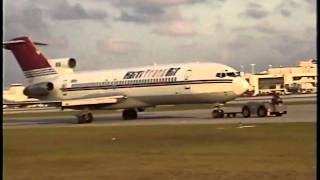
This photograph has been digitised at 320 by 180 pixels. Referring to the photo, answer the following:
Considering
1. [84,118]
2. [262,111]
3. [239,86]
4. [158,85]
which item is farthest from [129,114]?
[262,111]

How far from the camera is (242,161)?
1315 cm

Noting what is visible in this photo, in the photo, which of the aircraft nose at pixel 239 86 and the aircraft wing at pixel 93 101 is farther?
the aircraft wing at pixel 93 101

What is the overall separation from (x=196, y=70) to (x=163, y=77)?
2.58 m

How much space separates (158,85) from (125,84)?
336 centimetres

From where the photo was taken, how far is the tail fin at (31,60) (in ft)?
166

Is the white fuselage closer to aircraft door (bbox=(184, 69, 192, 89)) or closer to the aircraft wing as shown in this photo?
aircraft door (bbox=(184, 69, 192, 89))

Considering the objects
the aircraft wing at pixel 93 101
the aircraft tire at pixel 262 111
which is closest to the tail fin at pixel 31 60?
the aircraft wing at pixel 93 101

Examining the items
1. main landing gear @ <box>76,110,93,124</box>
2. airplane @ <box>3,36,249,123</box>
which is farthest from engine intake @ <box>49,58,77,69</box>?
main landing gear @ <box>76,110,93,124</box>

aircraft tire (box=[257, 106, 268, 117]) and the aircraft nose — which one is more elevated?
the aircraft nose

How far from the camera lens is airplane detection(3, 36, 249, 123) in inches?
1599

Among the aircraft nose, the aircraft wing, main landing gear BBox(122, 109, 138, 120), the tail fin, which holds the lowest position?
main landing gear BBox(122, 109, 138, 120)

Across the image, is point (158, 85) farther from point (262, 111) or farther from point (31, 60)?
point (31, 60)

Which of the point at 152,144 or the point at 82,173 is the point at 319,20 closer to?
the point at 82,173

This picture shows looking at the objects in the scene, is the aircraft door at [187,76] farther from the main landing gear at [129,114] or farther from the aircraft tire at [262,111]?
the main landing gear at [129,114]
